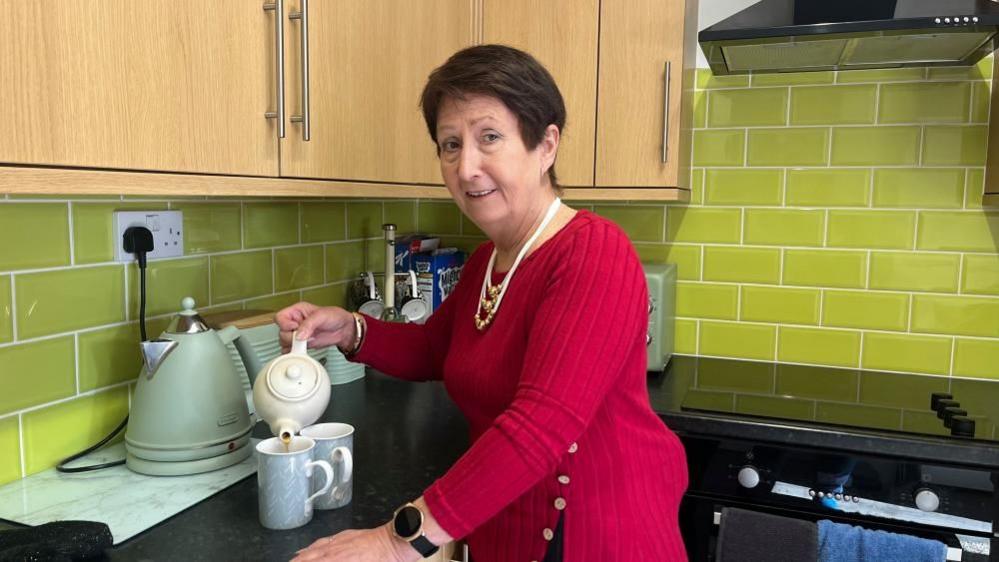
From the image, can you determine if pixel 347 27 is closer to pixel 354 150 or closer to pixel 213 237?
pixel 354 150

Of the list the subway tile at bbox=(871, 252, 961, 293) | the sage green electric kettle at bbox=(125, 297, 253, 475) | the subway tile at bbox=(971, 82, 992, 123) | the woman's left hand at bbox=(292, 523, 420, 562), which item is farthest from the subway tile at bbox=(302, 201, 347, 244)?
the subway tile at bbox=(971, 82, 992, 123)

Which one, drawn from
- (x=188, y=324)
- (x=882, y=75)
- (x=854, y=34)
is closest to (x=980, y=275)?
(x=882, y=75)

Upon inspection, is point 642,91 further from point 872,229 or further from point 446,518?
point 446,518

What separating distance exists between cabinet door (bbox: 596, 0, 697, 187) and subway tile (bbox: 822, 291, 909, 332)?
61 cm

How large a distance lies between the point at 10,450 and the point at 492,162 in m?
0.88

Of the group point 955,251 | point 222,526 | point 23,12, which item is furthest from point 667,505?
point 955,251

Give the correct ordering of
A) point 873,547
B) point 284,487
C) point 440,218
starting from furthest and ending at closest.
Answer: point 440,218 < point 873,547 < point 284,487

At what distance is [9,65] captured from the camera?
757 millimetres

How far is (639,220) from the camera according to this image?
2143 mm

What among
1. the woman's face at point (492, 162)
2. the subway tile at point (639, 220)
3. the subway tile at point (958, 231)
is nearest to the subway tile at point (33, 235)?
the woman's face at point (492, 162)

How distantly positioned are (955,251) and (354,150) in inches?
60.3

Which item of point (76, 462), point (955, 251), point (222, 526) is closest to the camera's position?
point (222, 526)

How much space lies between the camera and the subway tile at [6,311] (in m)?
1.13

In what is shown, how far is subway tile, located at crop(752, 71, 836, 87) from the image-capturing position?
1.93 metres
